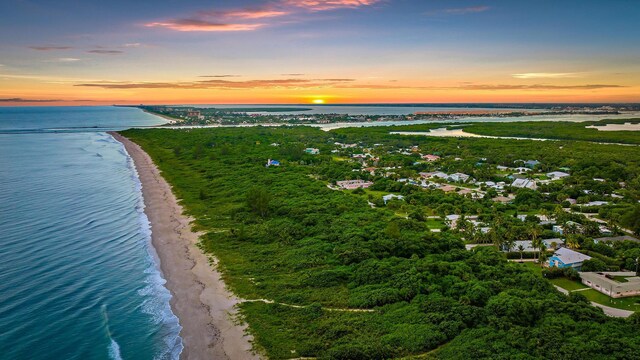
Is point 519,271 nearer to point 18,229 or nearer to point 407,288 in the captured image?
point 407,288

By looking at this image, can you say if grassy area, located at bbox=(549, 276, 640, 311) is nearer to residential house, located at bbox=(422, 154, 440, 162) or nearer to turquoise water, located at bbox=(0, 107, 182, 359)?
turquoise water, located at bbox=(0, 107, 182, 359)

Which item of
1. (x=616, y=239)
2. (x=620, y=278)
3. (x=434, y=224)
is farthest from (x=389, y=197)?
(x=620, y=278)

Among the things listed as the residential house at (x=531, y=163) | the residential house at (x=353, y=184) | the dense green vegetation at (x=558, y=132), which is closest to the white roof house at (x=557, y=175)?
the residential house at (x=531, y=163)

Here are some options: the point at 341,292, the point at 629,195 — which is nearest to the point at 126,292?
the point at 341,292

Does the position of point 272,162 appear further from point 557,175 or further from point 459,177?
point 557,175

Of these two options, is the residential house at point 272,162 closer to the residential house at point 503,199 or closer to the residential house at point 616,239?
the residential house at point 503,199

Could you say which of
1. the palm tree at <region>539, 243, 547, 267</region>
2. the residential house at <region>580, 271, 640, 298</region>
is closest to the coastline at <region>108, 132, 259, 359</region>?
the palm tree at <region>539, 243, 547, 267</region>
